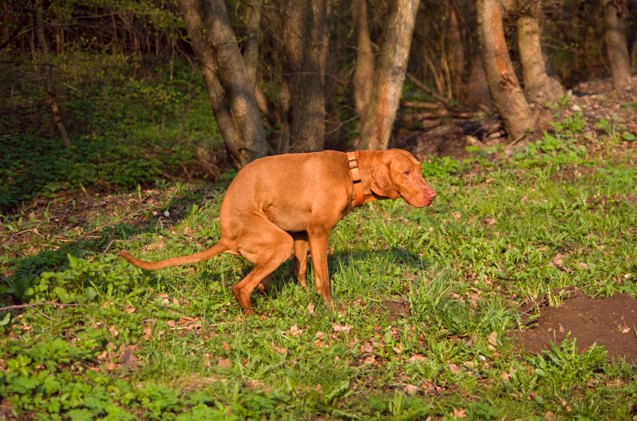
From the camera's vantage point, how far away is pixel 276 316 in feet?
21.1

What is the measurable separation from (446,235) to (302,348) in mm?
3029

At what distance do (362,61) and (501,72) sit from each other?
4786mm

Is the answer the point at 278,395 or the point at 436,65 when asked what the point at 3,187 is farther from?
the point at 436,65

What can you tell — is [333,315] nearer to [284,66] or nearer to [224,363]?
[224,363]

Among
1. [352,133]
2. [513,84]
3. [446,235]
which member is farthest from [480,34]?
[446,235]

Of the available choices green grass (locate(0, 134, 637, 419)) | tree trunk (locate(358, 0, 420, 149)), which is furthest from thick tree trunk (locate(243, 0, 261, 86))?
green grass (locate(0, 134, 637, 419))

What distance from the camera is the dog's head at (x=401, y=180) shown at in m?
6.38

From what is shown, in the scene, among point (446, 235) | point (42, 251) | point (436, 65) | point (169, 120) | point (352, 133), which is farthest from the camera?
point (436, 65)

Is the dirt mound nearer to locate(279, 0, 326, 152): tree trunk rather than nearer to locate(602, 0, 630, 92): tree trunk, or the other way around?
locate(279, 0, 326, 152): tree trunk

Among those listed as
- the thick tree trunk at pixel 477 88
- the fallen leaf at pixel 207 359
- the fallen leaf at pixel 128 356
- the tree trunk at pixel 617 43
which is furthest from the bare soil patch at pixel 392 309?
the thick tree trunk at pixel 477 88

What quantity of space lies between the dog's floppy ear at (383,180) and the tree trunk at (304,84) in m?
5.17

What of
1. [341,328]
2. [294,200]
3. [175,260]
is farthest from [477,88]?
[175,260]

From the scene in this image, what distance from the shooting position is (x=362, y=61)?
16516mm

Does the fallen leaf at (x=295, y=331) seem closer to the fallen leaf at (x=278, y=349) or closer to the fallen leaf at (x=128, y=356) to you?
the fallen leaf at (x=278, y=349)
